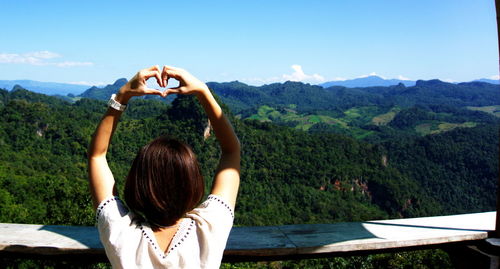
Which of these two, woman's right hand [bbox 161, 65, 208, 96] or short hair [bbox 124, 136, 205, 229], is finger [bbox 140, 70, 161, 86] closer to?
woman's right hand [bbox 161, 65, 208, 96]

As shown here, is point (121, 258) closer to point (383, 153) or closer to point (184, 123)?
point (184, 123)

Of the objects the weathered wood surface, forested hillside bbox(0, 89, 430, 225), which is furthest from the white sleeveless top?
forested hillside bbox(0, 89, 430, 225)

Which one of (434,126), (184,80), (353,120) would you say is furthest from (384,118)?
(184,80)

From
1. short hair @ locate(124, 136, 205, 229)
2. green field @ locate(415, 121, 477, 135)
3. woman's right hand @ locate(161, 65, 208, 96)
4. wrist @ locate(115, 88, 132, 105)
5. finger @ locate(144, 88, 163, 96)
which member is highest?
woman's right hand @ locate(161, 65, 208, 96)

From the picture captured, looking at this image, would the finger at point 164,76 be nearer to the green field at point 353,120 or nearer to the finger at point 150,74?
the finger at point 150,74

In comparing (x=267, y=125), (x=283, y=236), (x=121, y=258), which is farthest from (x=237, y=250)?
(x=267, y=125)

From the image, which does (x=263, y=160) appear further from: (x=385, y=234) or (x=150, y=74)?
(x=150, y=74)
